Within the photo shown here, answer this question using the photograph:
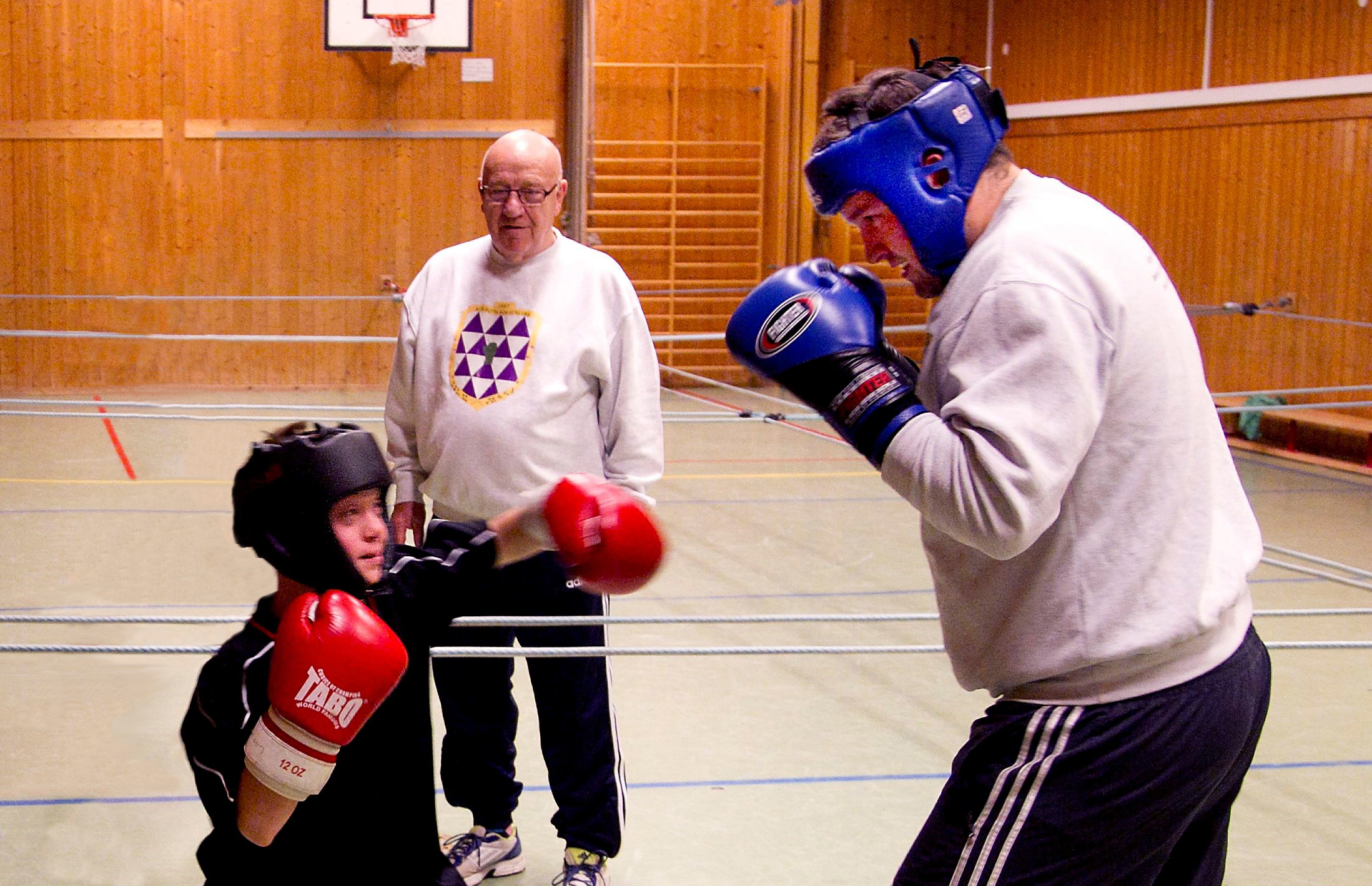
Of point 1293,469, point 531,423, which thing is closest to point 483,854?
point 531,423

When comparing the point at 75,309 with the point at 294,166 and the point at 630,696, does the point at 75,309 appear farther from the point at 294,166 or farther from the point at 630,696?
the point at 630,696

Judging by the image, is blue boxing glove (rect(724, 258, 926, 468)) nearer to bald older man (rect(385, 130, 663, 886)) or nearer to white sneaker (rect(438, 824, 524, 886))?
bald older man (rect(385, 130, 663, 886))

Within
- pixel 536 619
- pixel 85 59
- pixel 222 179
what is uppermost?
pixel 85 59

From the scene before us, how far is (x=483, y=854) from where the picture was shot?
2.71 m

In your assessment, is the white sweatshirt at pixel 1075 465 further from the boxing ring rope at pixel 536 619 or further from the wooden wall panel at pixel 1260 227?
the wooden wall panel at pixel 1260 227

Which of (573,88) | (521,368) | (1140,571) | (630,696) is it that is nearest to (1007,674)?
(1140,571)

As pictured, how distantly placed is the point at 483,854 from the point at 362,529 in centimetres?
145

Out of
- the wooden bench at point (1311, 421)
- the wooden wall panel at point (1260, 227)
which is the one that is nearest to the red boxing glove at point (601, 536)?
the wooden bench at point (1311, 421)

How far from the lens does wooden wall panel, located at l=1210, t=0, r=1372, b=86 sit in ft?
26.9

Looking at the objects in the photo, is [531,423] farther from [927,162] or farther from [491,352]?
[927,162]

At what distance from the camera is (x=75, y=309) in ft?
32.6

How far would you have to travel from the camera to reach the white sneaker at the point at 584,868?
2.61 metres

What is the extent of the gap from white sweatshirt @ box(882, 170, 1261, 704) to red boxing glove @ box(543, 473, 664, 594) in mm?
347

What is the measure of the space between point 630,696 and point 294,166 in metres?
7.45
